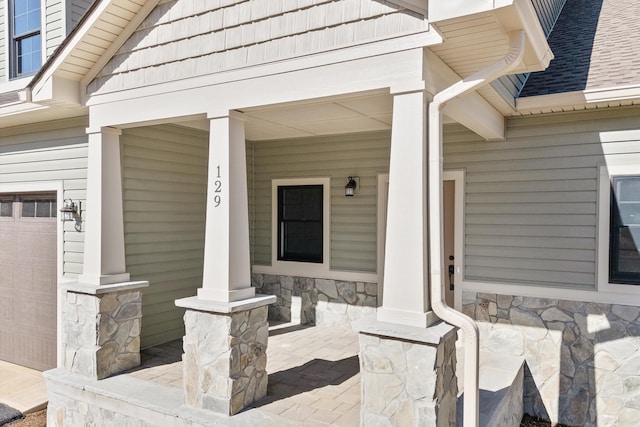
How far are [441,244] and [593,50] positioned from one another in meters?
3.99

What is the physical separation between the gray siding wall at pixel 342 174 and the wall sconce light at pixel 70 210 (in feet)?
8.62

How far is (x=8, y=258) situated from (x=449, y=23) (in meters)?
6.76

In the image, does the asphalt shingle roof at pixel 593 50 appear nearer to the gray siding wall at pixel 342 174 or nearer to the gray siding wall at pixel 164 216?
the gray siding wall at pixel 342 174

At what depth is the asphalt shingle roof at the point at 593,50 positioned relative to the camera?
15.4 feet

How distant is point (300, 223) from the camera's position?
6957 millimetres

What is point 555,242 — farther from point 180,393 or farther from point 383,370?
point 180,393

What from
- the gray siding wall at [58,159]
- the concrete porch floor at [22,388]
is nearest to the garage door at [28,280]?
the concrete porch floor at [22,388]

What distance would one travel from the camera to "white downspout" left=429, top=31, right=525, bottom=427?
310cm

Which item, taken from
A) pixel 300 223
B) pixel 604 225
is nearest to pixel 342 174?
pixel 300 223

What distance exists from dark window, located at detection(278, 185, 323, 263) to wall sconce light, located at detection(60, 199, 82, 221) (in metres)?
2.79

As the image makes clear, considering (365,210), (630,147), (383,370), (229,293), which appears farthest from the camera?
(365,210)

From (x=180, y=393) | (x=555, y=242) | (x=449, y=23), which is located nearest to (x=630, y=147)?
(x=555, y=242)

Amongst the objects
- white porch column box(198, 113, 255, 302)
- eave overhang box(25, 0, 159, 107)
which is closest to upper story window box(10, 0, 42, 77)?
eave overhang box(25, 0, 159, 107)

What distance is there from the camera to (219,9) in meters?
4.09
